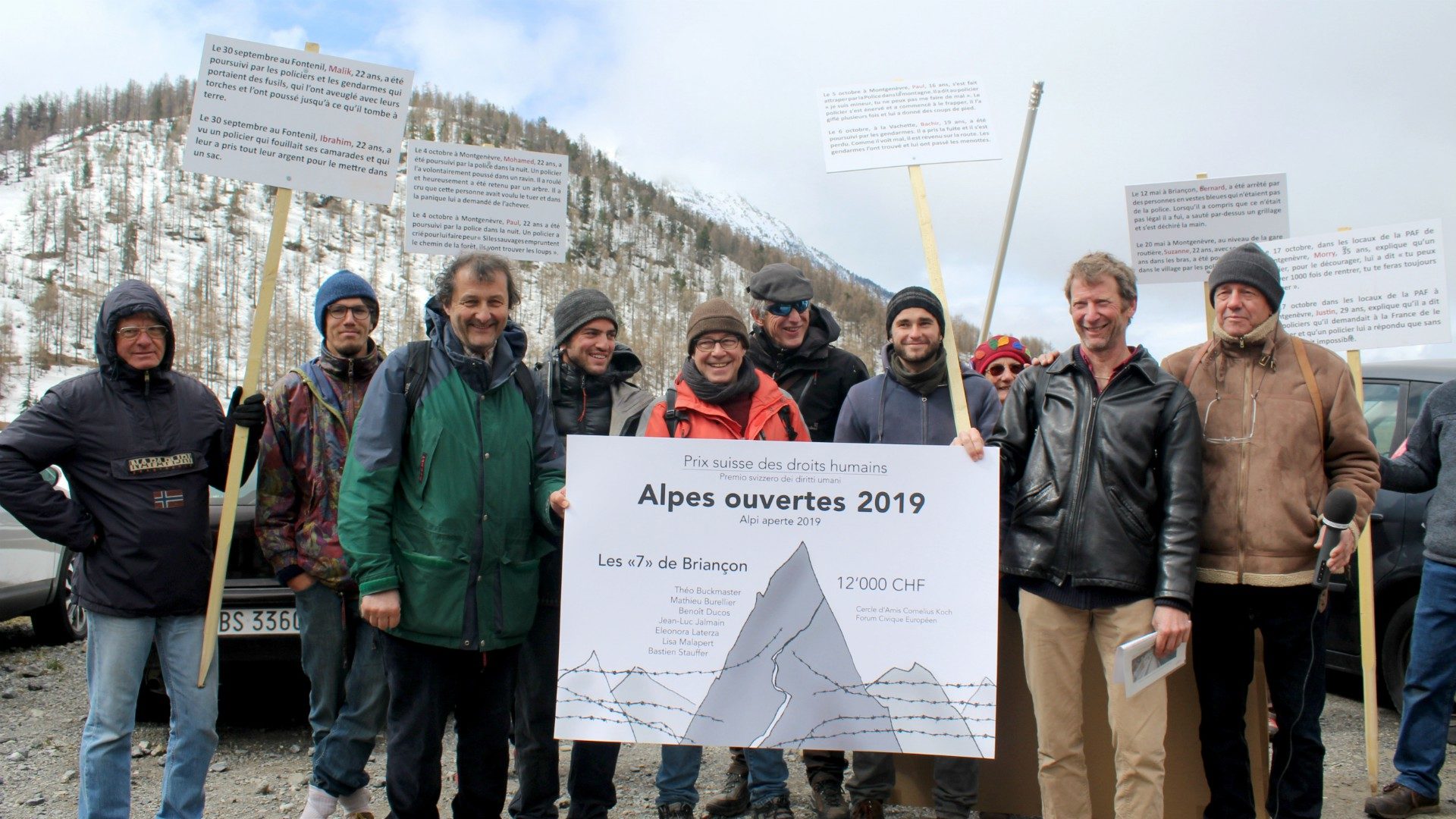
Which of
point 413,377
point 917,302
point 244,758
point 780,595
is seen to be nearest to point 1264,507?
point 917,302

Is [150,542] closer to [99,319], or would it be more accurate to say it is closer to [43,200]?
[99,319]

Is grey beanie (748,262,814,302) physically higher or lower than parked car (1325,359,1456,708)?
higher

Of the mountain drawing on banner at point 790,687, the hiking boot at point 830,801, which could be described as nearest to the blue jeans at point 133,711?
the mountain drawing on banner at point 790,687

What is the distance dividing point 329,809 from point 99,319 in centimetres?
191

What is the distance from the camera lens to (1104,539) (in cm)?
306

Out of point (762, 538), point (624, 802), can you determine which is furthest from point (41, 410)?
point (624, 802)

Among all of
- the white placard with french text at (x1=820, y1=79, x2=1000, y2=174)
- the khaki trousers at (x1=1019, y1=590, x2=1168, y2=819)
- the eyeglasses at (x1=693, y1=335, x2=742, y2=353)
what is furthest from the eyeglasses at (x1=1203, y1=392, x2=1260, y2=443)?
the eyeglasses at (x1=693, y1=335, x2=742, y2=353)

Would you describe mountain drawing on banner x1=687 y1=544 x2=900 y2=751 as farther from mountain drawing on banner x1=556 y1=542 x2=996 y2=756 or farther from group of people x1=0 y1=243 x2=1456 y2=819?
group of people x1=0 y1=243 x2=1456 y2=819

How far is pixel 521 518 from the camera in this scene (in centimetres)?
316

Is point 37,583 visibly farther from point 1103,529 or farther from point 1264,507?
point 1264,507

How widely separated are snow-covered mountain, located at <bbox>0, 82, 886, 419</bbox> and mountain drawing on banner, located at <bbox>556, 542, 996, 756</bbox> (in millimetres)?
29707

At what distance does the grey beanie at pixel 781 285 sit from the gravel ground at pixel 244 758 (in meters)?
2.14

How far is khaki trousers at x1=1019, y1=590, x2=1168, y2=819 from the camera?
305cm

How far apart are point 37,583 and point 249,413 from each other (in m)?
4.41
